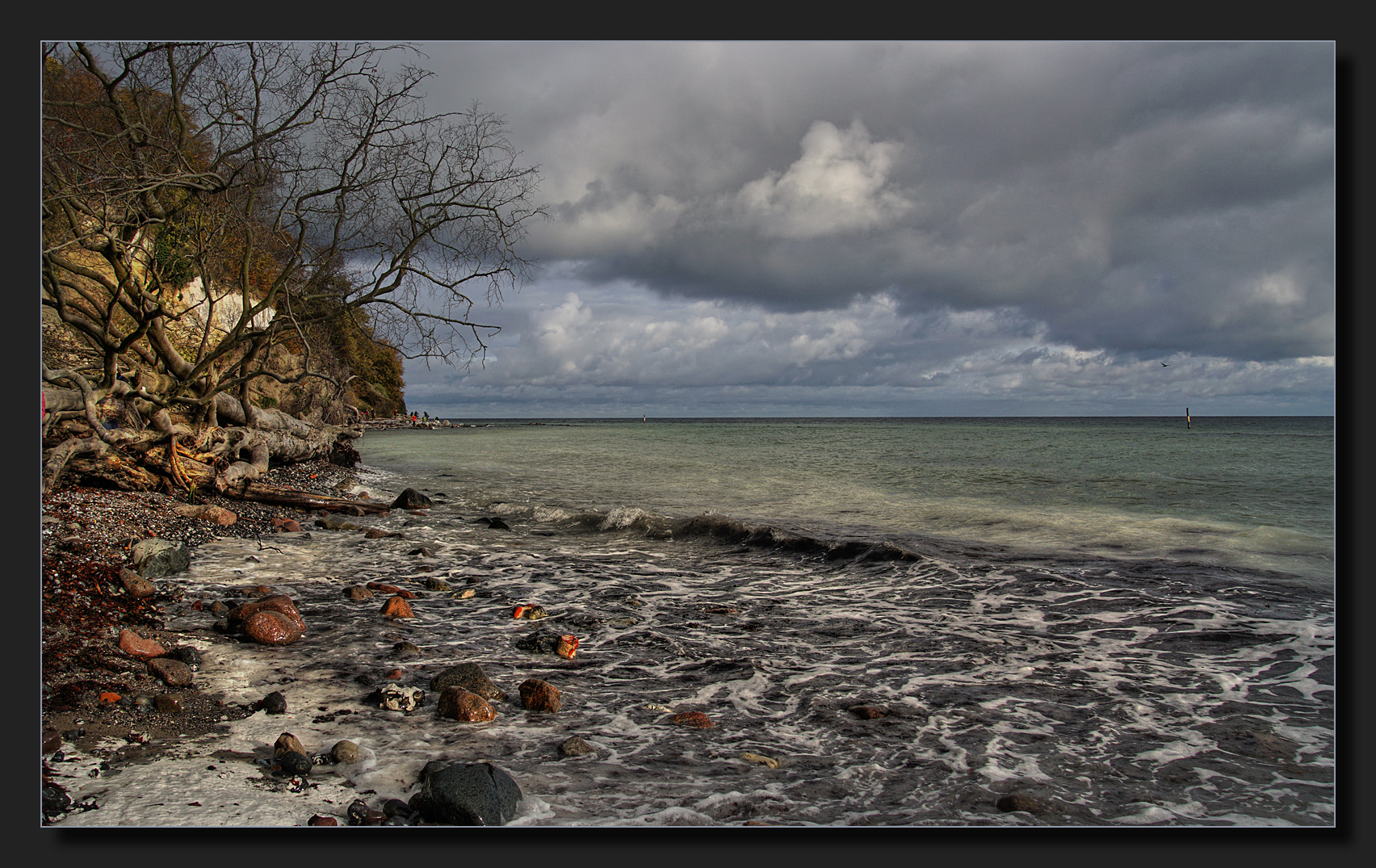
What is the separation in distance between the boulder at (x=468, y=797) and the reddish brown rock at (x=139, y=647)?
2774mm

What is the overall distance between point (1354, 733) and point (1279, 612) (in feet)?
15.4

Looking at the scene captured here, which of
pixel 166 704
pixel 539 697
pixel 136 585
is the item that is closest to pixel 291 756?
pixel 166 704

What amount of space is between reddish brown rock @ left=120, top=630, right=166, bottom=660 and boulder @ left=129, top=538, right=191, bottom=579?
83.9 inches

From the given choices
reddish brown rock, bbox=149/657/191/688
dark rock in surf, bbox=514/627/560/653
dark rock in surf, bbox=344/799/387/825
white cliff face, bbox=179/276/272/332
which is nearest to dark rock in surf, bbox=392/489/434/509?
white cliff face, bbox=179/276/272/332

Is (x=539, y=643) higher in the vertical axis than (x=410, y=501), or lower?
lower

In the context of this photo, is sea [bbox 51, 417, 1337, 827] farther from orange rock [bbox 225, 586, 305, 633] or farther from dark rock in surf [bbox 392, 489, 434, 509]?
dark rock in surf [bbox 392, 489, 434, 509]

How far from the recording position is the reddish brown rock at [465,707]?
13.2ft

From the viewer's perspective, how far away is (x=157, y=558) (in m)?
6.58

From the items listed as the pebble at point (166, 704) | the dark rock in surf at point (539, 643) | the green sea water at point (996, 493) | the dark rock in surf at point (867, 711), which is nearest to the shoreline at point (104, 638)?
the pebble at point (166, 704)

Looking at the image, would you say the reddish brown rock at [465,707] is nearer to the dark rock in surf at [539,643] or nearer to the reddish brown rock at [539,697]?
the reddish brown rock at [539,697]

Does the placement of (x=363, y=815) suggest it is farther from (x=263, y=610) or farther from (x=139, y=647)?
(x=263, y=610)

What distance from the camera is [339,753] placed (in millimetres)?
3424

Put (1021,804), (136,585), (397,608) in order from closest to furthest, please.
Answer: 1. (1021,804)
2. (136,585)
3. (397,608)

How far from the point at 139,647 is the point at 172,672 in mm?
587
